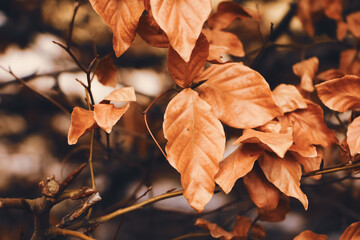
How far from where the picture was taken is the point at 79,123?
0.39 metres

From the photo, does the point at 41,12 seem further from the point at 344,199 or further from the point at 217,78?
the point at 344,199

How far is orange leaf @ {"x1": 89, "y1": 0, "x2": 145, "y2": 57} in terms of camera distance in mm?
411

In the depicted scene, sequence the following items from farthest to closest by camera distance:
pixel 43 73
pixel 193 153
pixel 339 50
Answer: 1. pixel 339 50
2. pixel 43 73
3. pixel 193 153

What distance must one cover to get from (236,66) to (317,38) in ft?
1.83

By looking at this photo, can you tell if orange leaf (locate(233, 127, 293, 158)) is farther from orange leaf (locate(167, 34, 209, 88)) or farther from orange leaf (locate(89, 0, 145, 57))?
→ orange leaf (locate(89, 0, 145, 57))

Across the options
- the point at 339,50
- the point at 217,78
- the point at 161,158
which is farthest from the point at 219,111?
the point at 339,50

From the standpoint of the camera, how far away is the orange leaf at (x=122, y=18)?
41 cm

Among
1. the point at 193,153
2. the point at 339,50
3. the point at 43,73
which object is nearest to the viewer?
the point at 193,153

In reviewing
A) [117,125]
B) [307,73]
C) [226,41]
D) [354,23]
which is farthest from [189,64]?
[354,23]

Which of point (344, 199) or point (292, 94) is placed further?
point (344, 199)

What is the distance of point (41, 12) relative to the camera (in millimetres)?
717

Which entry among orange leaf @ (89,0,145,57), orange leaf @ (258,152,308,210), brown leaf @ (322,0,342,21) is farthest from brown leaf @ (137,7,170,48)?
brown leaf @ (322,0,342,21)

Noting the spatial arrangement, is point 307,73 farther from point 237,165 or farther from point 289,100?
point 237,165

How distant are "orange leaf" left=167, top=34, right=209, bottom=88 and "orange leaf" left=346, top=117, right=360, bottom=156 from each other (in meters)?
0.24
